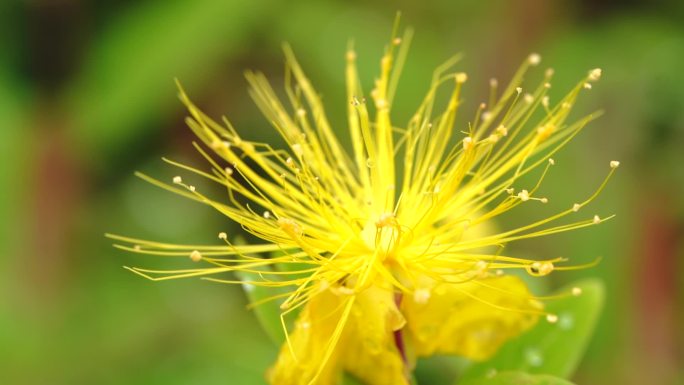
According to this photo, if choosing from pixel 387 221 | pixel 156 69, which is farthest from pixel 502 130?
pixel 156 69

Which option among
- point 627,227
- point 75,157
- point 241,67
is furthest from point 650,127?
point 75,157

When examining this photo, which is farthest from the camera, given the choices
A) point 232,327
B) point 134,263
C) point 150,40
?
point 150,40

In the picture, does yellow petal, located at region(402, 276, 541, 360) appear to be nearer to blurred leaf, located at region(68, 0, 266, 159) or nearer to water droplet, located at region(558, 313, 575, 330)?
water droplet, located at region(558, 313, 575, 330)

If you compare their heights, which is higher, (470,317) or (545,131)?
(545,131)

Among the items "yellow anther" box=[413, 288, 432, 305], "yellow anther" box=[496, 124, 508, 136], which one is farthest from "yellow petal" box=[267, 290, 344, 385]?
"yellow anther" box=[496, 124, 508, 136]

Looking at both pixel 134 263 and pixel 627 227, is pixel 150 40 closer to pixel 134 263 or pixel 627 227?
pixel 134 263

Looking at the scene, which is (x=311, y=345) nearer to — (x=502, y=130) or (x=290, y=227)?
(x=290, y=227)
